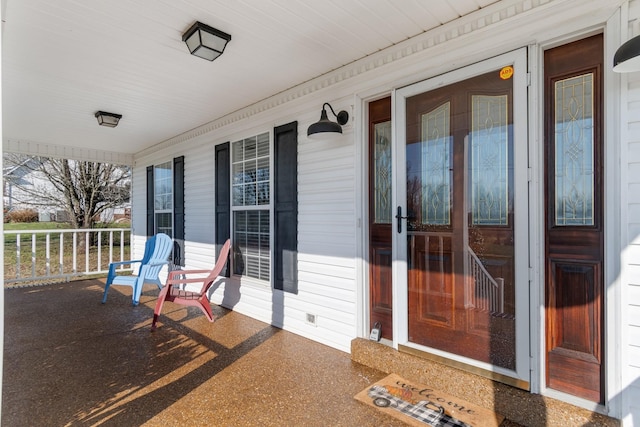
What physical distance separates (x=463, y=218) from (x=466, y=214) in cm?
4

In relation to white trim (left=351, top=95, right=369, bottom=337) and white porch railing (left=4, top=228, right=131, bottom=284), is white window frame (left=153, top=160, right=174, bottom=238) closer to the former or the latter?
white porch railing (left=4, top=228, right=131, bottom=284)

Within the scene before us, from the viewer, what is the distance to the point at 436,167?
2.64 m

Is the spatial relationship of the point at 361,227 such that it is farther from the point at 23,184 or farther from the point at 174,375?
the point at 23,184

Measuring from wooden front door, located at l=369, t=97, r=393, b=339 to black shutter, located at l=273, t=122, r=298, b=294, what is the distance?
0.95 meters

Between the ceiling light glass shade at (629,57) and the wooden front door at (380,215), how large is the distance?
62.3 inches

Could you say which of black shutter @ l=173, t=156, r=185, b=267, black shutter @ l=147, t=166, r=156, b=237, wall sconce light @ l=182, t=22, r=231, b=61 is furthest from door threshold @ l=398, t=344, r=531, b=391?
black shutter @ l=147, t=166, r=156, b=237

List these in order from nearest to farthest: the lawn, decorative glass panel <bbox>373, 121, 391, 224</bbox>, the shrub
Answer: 1. decorative glass panel <bbox>373, 121, 391, 224</bbox>
2. the lawn
3. the shrub

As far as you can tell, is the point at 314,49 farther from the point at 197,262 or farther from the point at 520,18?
the point at 197,262

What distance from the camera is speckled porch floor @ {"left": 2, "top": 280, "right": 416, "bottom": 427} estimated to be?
222cm

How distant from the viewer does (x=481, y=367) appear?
7.83 feet

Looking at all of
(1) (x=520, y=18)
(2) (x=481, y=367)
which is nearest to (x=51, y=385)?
(2) (x=481, y=367)

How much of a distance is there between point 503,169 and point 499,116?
36 centimetres

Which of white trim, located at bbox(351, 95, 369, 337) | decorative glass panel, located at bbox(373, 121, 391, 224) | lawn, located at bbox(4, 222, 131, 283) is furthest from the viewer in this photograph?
lawn, located at bbox(4, 222, 131, 283)

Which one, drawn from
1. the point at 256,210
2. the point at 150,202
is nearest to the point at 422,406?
the point at 256,210
